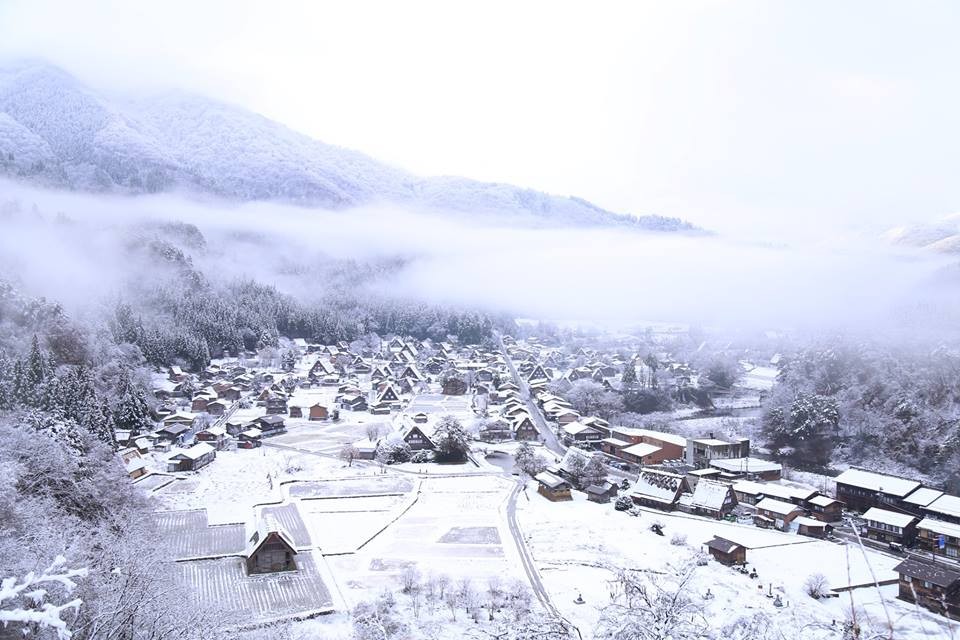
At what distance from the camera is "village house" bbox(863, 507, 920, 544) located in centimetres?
2025

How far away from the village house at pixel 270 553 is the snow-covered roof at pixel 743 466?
779 inches

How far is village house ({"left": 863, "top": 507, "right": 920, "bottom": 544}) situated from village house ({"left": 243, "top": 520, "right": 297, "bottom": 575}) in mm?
18705

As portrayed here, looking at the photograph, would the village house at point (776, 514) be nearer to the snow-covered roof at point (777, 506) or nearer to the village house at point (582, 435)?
the snow-covered roof at point (777, 506)

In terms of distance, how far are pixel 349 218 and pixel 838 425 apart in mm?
120090

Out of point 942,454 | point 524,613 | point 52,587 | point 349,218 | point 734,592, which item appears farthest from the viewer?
point 349,218

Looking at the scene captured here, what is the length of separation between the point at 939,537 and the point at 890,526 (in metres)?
1.32

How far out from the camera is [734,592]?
15594 millimetres

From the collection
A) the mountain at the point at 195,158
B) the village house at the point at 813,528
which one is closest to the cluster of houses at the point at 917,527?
the village house at the point at 813,528

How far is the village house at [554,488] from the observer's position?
23531mm

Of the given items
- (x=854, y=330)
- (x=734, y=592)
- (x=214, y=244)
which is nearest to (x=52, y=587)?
(x=734, y=592)

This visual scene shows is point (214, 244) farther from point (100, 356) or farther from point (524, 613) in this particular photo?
point (524, 613)

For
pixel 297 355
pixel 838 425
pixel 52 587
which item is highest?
pixel 52 587

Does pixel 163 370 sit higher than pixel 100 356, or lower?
lower

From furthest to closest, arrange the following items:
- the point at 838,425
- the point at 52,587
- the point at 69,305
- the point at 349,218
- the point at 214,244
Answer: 1. the point at 349,218
2. the point at 214,244
3. the point at 69,305
4. the point at 838,425
5. the point at 52,587
